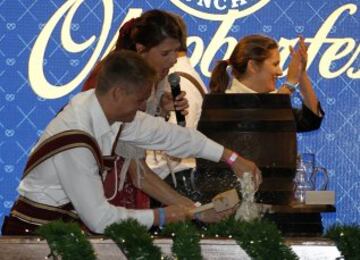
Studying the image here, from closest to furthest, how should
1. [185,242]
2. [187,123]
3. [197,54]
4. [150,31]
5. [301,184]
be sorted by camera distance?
1. [185,242]
2. [150,31]
3. [187,123]
4. [301,184]
5. [197,54]

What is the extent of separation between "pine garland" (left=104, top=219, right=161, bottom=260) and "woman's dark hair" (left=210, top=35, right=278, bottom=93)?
5.12ft

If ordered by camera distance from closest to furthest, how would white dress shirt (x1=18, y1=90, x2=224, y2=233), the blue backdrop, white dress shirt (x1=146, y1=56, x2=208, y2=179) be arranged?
white dress shirt (x1=18, y1=90, x2=224, y2=233), white dress shirt (x1=146, y1=56, x2=208, y2=179), the blue backdrop

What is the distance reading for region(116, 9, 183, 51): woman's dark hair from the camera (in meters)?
3.23

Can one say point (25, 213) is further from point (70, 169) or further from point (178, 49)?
point (178, 49)

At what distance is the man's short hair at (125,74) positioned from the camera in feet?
9.01

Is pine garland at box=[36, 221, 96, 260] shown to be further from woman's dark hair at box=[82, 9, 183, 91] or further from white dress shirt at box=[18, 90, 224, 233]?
woman's dark hair at box=[82, 9, 183, 91]

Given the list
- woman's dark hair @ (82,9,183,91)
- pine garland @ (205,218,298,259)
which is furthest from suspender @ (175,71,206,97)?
pine garland @ (205,218,298,259)

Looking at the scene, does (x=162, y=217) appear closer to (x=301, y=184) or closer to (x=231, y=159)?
(x=231, y=159)

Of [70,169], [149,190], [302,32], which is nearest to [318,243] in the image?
[70,169]

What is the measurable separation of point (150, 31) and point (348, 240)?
44.7 inches

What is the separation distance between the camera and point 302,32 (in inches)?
185

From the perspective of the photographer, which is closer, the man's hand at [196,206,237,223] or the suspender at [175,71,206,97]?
the man's hand at [196,206,237,223]

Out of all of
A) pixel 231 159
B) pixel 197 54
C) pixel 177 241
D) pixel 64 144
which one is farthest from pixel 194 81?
pixel 177 241

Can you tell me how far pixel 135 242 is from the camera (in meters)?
2.30
